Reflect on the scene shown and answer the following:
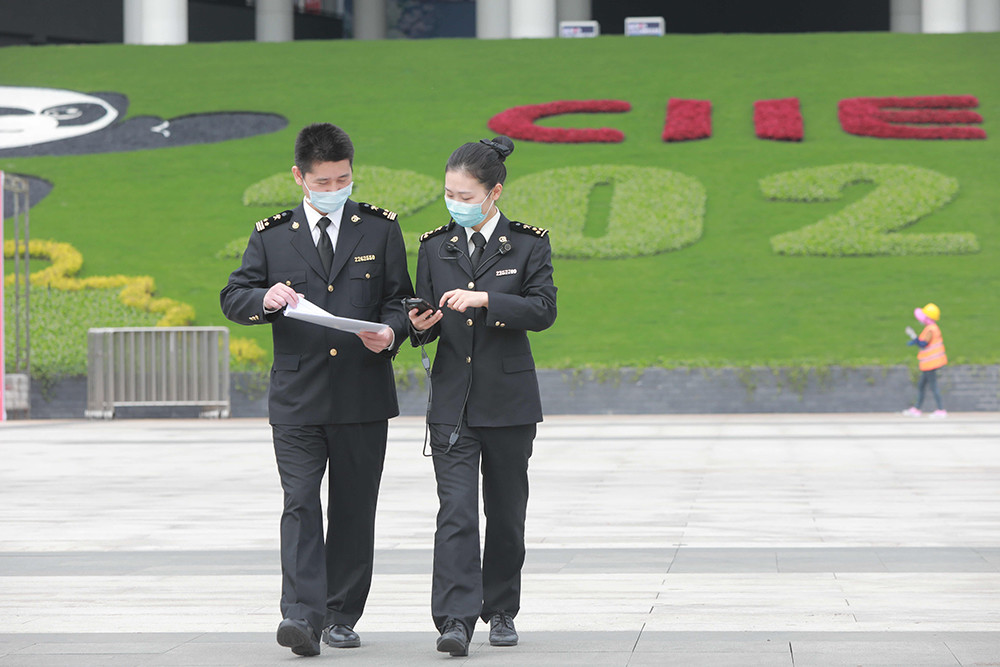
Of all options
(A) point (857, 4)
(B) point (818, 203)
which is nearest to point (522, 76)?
(B) point (818, 203)

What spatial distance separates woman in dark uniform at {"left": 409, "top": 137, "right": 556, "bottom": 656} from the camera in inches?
212

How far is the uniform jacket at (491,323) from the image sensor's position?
5.47 meters

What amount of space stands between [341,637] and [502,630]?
1.99 ft

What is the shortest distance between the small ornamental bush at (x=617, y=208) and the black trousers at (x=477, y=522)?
1854 centimetres

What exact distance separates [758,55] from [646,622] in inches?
1133

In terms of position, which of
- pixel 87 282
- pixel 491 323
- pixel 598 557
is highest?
pixel 491 323

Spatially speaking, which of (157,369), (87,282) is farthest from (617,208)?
(87,282)

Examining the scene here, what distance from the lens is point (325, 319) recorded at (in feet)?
17.0

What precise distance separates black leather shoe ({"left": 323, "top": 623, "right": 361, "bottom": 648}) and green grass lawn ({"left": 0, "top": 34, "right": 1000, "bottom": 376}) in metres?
16.1

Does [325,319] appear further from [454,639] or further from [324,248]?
[454,639]

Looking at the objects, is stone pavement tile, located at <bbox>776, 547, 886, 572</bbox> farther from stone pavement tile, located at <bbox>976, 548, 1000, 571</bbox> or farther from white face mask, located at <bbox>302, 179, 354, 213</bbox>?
white face mask, located at <bbox>302, 179, 354, 213</bbox>

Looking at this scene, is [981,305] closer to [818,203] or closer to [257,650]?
Answer: [818,203]

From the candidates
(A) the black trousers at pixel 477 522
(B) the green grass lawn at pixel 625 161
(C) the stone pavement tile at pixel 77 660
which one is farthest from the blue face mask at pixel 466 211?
(B) the green grass lawn at pixel 625 161

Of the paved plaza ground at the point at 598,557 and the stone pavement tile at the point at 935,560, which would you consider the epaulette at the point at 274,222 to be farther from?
the stone pavement tile at the point at 935,560
